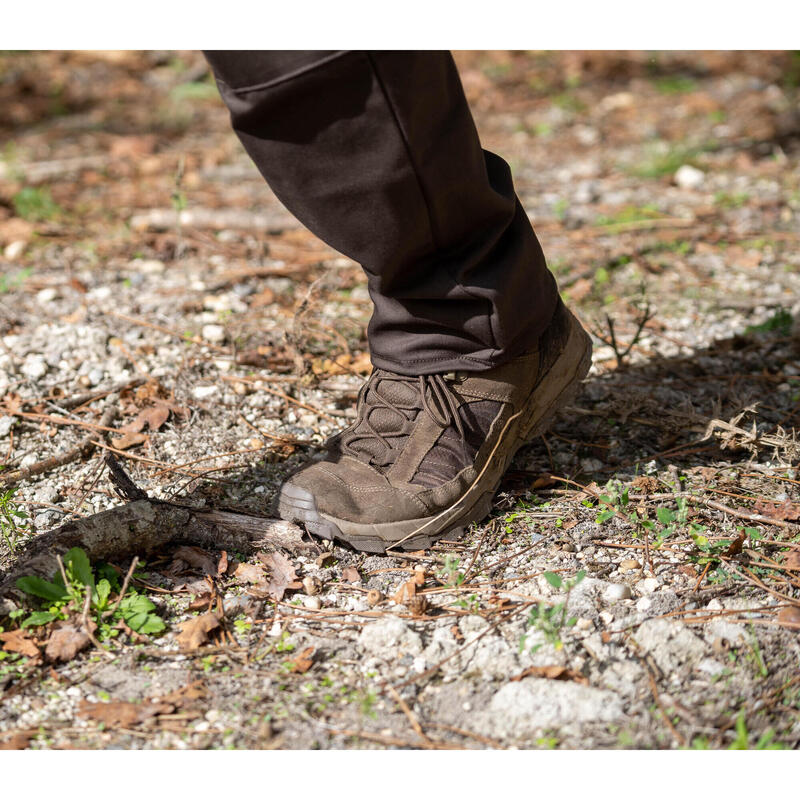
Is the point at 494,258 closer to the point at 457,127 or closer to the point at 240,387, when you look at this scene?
the point at 457,127

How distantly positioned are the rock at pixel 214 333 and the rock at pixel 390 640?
1.41 metres

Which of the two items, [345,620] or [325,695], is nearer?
[325,695]

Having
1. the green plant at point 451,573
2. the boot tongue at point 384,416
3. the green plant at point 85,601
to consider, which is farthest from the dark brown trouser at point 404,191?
the green plant at point 85,601

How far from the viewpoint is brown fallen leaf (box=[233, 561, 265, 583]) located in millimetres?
1785

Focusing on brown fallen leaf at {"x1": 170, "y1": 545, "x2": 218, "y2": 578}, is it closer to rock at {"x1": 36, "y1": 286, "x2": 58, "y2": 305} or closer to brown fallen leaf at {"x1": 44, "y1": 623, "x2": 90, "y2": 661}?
brown fallen leaf at {"x1": 44, "y1": 623, "x2": 90, "y2": 661}

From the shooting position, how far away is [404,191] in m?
1.55

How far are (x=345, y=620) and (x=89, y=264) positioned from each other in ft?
7.25

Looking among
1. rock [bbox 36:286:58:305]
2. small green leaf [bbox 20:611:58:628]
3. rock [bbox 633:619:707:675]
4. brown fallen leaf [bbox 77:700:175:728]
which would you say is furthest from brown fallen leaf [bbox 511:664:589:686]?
rock [bbox 36:286:58:305]

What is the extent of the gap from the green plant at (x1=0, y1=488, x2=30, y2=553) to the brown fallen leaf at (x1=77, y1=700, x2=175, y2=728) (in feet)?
1.71

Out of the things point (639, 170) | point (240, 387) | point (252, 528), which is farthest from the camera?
point (639, 170)

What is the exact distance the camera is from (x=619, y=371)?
2625 mm

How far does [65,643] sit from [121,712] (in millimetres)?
215

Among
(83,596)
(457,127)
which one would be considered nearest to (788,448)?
(457,127)

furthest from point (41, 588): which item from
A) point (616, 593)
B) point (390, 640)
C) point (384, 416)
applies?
point (616, 593)
